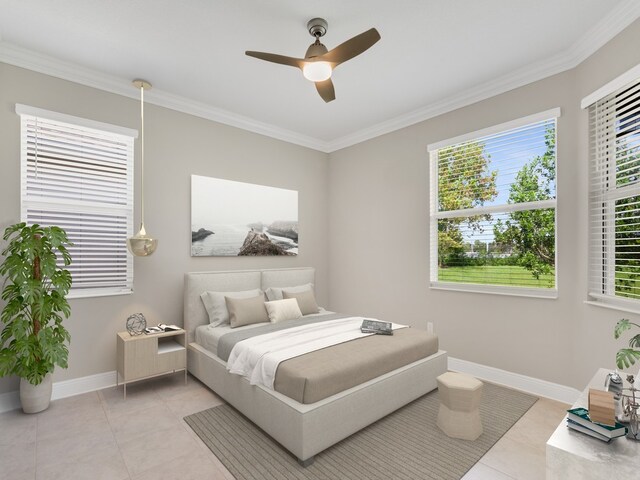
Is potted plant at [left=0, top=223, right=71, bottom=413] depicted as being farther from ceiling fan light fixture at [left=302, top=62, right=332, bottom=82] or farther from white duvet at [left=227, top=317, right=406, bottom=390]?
ceiling fan light fixture at [left=302, top=62, right=332, bottom=82]

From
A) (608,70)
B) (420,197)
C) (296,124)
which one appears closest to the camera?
(608,70)

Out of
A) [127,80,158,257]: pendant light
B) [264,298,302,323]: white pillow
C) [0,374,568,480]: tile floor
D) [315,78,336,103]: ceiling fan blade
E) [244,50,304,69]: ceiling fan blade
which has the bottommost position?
[0,374,568,480]: tile floor

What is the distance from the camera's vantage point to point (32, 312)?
2.68 meters

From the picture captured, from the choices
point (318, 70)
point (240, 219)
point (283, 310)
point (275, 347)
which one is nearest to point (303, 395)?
point (275, 347)

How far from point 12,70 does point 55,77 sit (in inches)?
11.7

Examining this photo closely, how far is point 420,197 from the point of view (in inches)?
164

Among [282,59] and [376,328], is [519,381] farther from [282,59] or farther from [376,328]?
[282,59]

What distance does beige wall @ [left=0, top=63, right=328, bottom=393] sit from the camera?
2.95 metres

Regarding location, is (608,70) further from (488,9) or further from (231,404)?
(231,404)

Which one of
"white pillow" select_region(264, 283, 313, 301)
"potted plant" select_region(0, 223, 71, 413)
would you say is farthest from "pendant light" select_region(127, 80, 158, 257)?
"white pillow" select_region(264, 283, 313, 301)

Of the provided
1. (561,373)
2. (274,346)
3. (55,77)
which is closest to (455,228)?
(561,373)

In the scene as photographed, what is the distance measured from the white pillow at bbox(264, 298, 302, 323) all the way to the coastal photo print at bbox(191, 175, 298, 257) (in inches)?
37.5

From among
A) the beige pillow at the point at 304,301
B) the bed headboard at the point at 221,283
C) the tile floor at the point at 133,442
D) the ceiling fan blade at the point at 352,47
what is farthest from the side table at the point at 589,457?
the bed headboard at the point at 221,283

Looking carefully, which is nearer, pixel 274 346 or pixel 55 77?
pixel 274 346
